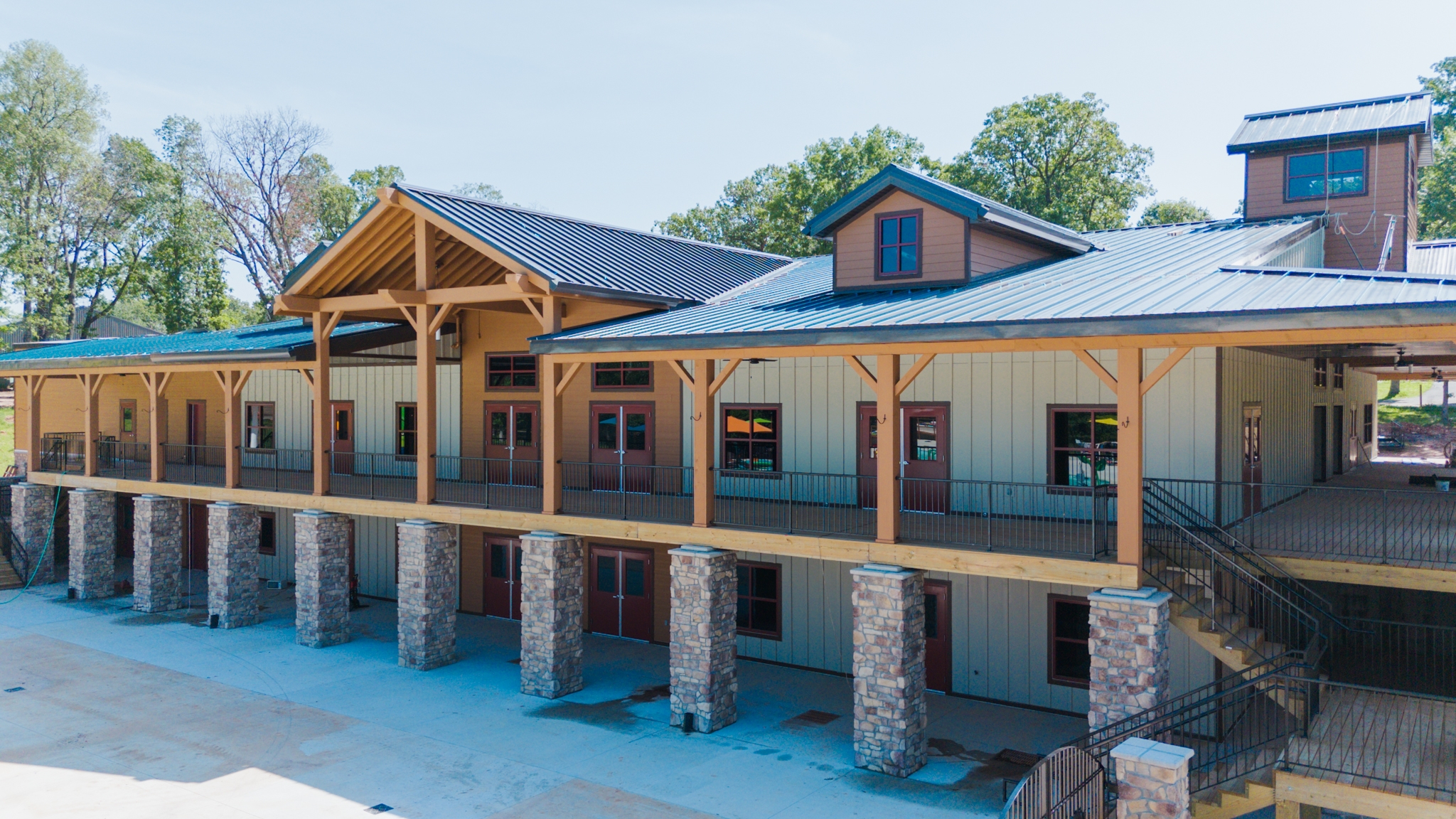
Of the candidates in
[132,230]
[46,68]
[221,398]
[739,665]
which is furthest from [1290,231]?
[46,68]

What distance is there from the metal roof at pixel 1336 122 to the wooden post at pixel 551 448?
14.2 m

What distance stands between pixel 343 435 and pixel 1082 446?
18.5 meters

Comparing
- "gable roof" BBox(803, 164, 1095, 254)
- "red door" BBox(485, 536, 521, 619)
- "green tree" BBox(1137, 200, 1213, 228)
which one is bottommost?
"red door" BBox(485, 536, 521, 619)

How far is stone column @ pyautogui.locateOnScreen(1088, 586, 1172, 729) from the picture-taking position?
11297 mm

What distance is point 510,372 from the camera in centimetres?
2222

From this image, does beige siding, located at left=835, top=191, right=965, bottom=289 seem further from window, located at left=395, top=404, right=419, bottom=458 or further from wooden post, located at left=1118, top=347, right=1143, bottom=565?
window, located at left=395, top=404, right=419, bottom=458

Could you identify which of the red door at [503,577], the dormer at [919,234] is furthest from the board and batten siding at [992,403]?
the red door at [503,577]

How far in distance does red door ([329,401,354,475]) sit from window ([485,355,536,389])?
511 centimetres

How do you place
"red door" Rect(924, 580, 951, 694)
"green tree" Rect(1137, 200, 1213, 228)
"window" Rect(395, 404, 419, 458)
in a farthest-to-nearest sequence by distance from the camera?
"green tree" Rect(1137, 200, 1213, 228) → "window" Rect(395, 404, 419, 458) → "red door" Rect(924, 580, 951, 694)

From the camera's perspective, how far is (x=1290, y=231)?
17.5 meters

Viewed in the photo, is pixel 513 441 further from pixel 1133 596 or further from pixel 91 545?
pixel 1133 596

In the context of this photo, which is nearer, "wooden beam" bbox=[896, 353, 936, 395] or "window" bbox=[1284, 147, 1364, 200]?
"wooden beam" bbox=[896, 353, 936, 395]

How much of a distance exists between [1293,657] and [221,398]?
27.4m

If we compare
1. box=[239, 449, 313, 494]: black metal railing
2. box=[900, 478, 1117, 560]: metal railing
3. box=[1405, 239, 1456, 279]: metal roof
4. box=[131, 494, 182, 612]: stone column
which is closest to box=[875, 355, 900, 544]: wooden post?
box=[900, 478, 1117, 560]: metal railing
